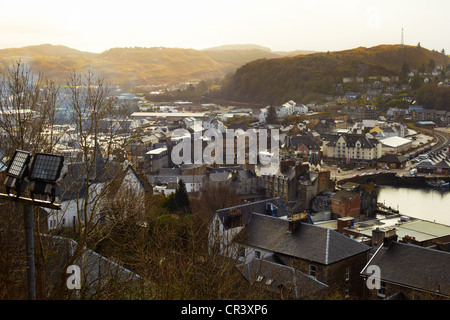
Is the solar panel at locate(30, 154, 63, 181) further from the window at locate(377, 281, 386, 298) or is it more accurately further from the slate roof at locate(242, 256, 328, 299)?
the window at locate(377, 281, 386, 298)

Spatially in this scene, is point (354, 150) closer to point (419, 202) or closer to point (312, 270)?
point (419, 202)

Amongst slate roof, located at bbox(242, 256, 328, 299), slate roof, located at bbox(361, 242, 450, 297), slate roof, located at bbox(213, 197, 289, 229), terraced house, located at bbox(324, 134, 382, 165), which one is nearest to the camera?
slate roof, located at bbox(242, 256, 328, 299)

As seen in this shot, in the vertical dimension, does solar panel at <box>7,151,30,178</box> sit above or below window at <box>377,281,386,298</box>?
above

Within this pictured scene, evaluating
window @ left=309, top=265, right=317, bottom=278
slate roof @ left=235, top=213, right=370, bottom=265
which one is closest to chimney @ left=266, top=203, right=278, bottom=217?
slate roof @ left=235, top=213, right=370, bottom=265

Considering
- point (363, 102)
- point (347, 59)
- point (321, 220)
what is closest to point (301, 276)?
point (321, 220)

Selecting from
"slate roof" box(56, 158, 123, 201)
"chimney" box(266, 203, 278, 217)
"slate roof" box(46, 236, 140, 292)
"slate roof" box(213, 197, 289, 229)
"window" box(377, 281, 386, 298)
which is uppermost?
"slate roof" box(56, 158, 123, 201)

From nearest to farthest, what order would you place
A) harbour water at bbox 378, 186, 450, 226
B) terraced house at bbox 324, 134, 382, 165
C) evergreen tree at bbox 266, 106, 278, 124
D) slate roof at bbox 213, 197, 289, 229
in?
slate roof at bbox 213, 197, 289, 229 < harbour water at bbox 378, 186, 450, 226 < terraced house at bbox 324, 134, 382, 165 < evergreen tree at bbox 266, 106, 278, 124
